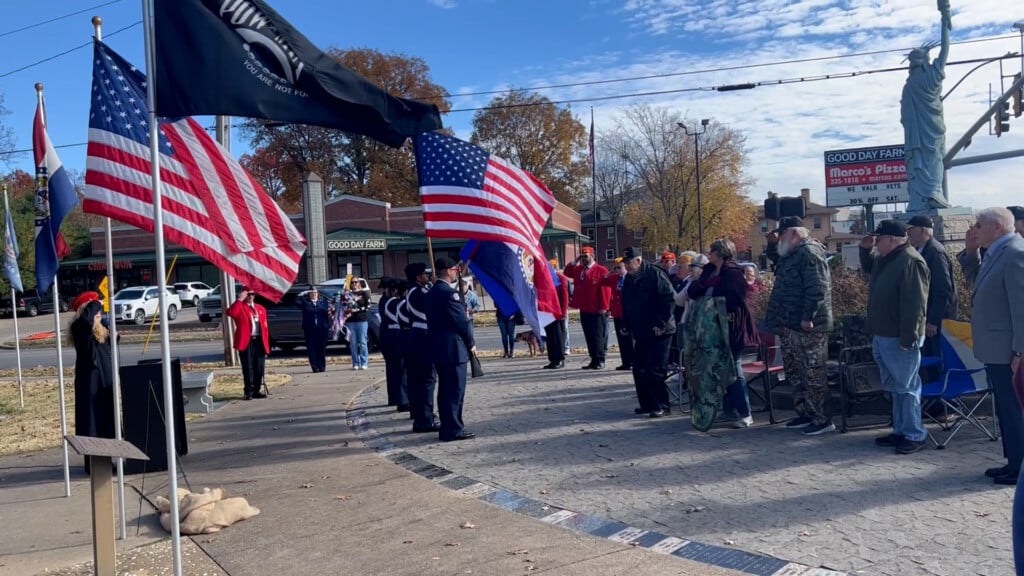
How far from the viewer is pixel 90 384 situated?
8.27 meters

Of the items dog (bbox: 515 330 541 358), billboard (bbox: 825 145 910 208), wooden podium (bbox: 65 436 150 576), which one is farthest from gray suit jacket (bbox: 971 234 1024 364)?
billboard (bbox: 825 145 910 208)

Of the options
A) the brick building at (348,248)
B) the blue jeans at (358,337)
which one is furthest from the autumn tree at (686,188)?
the blue jeans at (358,337)

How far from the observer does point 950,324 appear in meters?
7.82

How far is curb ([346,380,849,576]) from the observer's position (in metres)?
4.83

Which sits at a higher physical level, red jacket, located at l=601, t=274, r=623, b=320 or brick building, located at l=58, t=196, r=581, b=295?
brick building, located at l=58, t=196, r=581, b=295

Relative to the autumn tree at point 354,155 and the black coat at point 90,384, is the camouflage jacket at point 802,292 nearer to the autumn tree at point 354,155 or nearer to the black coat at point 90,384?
the black coat at point 90,384

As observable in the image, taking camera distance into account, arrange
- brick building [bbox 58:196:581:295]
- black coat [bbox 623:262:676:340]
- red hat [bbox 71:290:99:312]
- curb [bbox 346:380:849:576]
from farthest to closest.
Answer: brick building [bbox 58:196:581:295]
black coat [bbox 623:262:676:340]
red hat [bbox 71:290:99:312]
curb [bbox 346:380:849:576]

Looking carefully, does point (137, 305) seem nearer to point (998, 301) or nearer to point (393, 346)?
point (393, 346)

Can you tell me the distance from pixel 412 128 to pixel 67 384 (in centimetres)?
1471

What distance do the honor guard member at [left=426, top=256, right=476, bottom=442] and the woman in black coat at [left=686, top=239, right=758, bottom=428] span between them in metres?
2.57

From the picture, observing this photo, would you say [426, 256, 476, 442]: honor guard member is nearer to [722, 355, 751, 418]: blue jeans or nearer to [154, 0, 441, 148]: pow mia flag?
[722, 355, 751, 418]: blue jeans

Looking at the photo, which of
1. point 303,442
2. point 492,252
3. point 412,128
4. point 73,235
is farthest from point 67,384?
point 73,235

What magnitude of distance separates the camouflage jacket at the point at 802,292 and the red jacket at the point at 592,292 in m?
5.92

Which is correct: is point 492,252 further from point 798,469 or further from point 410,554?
point 410,554
